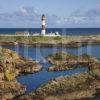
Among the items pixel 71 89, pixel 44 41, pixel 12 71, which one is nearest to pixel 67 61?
pixel 12 71

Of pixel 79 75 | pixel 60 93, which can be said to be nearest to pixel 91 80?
pixel 79 75

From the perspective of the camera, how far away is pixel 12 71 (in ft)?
194

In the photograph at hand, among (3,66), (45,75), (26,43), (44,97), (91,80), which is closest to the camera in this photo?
(44,97)

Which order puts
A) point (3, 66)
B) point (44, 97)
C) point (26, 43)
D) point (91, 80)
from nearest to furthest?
point (44, 97)
point (91, 80)
point (3, 66)
point (26, 43)

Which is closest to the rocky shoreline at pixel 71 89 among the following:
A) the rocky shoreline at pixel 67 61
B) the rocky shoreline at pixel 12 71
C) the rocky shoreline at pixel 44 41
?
the rocky shoreline at pixel 12 71

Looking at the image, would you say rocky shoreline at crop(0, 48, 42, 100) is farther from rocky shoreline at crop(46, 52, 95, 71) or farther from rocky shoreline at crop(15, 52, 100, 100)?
rocky shoreline at crop(46, 52, 95, 71)

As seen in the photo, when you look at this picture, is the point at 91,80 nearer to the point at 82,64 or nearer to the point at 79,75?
the point at 79,75

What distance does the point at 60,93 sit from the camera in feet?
153

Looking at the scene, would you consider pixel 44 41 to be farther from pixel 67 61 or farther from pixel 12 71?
pixel 12 71

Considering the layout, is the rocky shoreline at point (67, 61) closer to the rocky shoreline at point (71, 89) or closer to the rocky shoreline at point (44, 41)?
the rocky shoreline at point (71, 89)

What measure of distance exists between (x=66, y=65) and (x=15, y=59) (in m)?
9.05

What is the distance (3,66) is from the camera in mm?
55625

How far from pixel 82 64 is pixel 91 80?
2370 cm

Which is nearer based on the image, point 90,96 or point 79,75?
point 90,96
